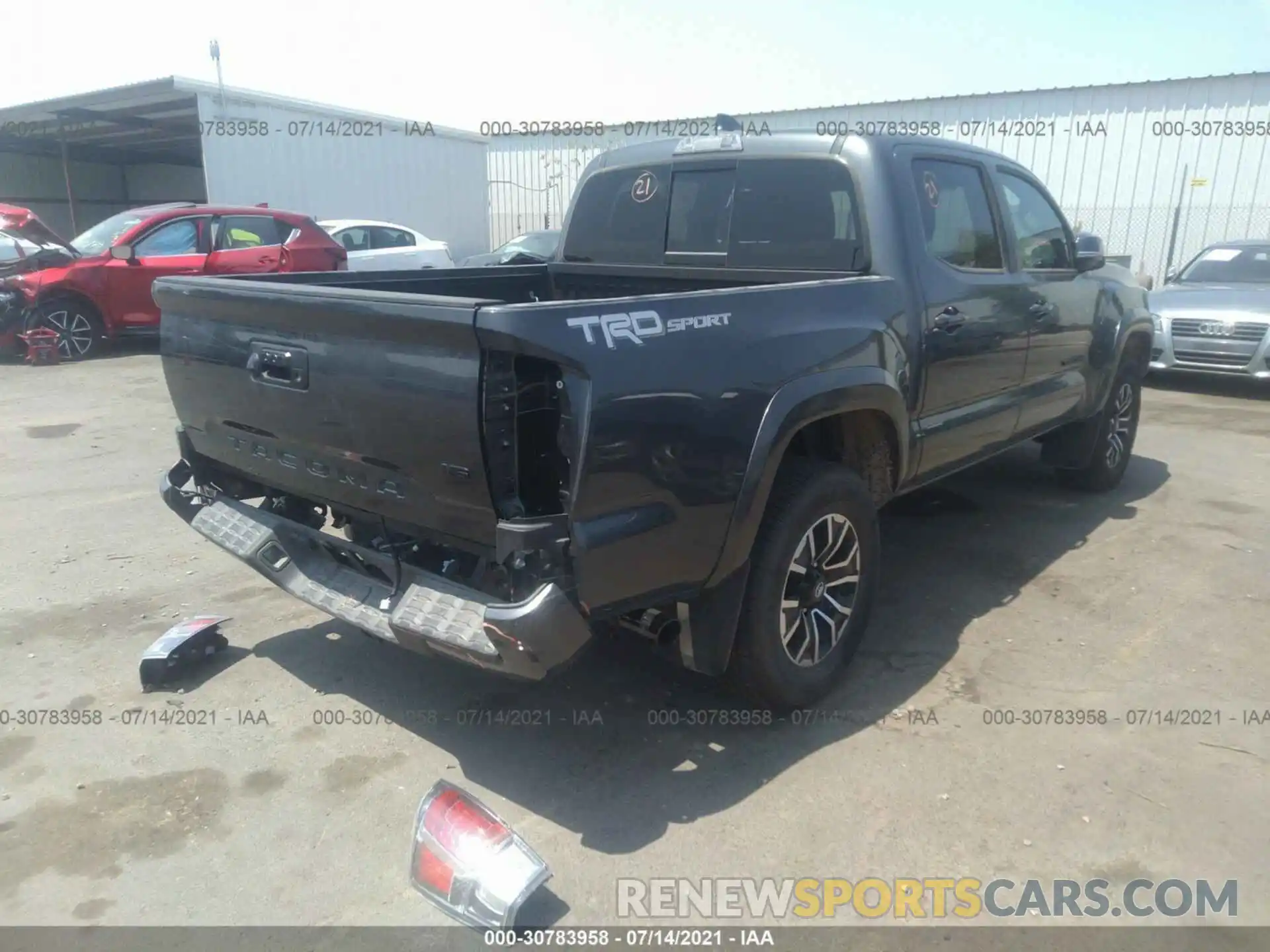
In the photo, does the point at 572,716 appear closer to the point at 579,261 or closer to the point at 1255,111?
the point at 579,261

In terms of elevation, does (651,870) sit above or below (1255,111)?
below

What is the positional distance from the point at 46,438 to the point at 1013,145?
562 inches

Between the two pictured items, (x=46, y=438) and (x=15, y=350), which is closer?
(x=46, y=438)

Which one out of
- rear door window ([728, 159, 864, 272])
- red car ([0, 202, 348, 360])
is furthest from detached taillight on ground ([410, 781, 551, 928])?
red car ([0, 202, 348, 360])

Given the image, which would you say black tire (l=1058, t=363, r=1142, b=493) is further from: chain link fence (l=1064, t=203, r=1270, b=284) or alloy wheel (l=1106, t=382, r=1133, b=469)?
chain link fence (l=1064, t=203, r=1270, b=284)

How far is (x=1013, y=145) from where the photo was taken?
15164mm

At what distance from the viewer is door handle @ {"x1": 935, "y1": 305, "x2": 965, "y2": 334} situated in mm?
3871

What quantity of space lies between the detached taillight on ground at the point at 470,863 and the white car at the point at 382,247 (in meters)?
11.7

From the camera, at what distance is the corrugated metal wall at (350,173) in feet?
47.7

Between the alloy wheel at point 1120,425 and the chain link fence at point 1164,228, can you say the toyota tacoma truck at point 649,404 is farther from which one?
the chain link fence at point 1164,228

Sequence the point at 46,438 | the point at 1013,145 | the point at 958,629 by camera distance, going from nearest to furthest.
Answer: the point at 958,629 < the point at 46,438 < the point at 1013,145

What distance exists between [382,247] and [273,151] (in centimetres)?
288

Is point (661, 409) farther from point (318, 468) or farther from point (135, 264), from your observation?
point (135, 264)
